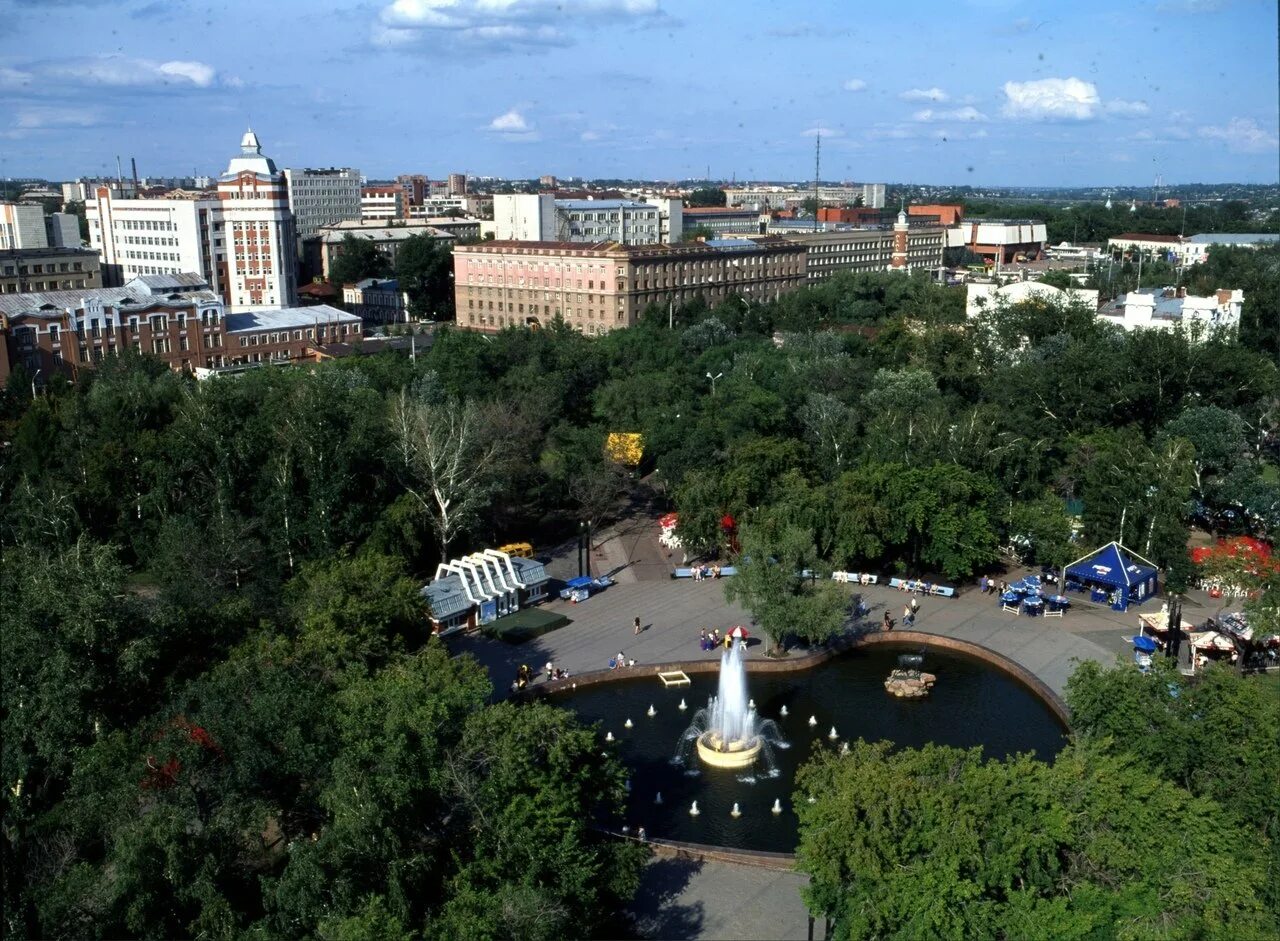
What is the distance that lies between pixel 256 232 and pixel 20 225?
21.8 m

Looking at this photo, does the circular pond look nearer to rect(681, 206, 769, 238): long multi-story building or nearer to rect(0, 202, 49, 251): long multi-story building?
rect(0, 202, 49, 251): long multi-story building

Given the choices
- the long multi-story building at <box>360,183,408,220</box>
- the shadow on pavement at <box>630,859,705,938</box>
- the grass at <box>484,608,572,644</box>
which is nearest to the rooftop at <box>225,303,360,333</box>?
the grass at <box>484,608,572,644</box>

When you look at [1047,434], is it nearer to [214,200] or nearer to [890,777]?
[890,777]

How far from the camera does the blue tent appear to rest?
24562 mm

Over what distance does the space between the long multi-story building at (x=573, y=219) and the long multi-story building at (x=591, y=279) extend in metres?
13.4

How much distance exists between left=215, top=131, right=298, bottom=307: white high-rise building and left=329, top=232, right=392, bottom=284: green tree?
11.1m

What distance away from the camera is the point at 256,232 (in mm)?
59938

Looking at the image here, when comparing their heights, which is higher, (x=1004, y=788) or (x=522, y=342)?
(x=522, y=342)

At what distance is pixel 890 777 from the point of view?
42.0 feet

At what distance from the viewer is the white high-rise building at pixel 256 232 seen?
59469 millimetres

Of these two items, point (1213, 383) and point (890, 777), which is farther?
point (1213, 383)

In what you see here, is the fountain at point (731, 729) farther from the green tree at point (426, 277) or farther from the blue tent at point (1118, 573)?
the green tree at point (426, 277)

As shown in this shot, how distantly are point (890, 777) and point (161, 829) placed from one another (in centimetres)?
835

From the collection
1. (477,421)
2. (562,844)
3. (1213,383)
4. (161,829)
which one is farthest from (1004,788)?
(1213,383)
